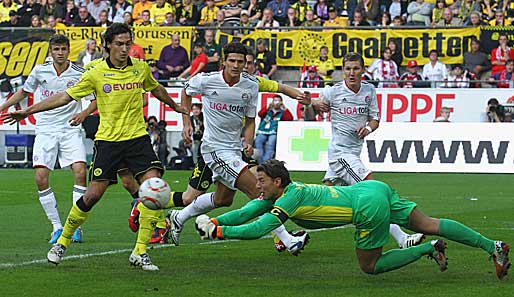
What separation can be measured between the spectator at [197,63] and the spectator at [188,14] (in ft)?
6.46

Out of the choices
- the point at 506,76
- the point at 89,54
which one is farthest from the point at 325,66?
the point at 89,54

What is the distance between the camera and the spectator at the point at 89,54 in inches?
1126

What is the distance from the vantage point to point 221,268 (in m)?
10.8

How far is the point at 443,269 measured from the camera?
9805 millimetres

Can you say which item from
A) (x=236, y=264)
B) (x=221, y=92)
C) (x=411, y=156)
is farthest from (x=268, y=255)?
(x=411, y=156)

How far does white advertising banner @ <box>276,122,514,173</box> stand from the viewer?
24297 mm

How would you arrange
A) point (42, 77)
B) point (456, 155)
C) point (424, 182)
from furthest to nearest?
point (456, 155) < point (424, 182) < point (42, 77)

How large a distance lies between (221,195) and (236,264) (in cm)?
145

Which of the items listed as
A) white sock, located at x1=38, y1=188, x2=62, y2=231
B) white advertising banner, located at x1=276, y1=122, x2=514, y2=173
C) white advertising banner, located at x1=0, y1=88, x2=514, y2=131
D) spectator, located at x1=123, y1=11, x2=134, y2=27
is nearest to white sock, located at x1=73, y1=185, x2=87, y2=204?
white sock, located at x1=38, y1=188, x2=62, y2=231

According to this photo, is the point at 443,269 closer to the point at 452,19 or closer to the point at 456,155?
the point at 456,155

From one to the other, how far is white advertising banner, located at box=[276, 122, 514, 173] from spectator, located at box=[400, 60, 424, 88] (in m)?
2.76

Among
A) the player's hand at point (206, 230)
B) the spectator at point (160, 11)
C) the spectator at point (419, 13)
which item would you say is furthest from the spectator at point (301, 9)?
the player's hand at point (206, 230)

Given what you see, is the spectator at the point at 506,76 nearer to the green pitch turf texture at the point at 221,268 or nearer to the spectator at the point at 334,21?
the spectator at the point at 334,21

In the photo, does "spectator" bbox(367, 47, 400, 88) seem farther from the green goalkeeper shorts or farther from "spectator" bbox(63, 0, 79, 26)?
the green goalkeeper shorts
